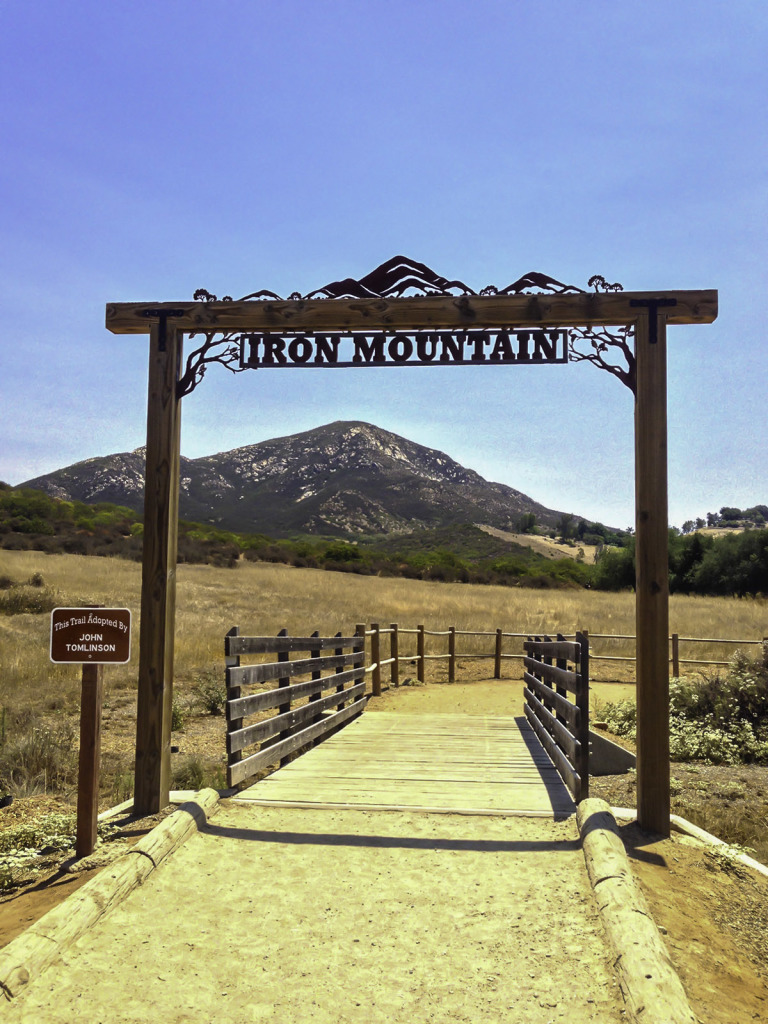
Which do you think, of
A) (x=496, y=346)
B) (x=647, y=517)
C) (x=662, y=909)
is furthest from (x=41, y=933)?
(x=496, y=346)

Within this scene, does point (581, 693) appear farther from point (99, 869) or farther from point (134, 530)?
point (134, 530)

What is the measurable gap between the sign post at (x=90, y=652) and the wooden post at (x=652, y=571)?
3346mm

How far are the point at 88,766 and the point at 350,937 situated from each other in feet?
6.55

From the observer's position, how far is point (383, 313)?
236 inches

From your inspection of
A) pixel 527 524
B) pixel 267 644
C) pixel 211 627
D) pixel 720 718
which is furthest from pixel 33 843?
pixel 527 524

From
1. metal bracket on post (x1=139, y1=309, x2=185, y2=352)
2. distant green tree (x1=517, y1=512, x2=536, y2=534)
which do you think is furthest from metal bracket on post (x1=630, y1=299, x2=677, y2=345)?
distant green tree (x1=517, y1=512, x2=536, y2=534)

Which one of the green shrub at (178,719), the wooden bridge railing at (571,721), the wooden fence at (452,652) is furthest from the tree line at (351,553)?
the wooden bridge railing at (571,721)

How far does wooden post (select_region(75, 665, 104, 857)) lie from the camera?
15.6 ft

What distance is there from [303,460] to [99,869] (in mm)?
137823

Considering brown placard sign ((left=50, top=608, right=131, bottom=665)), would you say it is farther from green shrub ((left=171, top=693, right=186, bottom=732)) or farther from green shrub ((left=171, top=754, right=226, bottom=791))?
green shrub ((left=171, top=693, right=186, bottom=732))

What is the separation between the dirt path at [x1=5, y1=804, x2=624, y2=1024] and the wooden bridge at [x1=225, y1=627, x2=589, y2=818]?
72 cm

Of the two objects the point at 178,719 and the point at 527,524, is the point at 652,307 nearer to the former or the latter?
the point at 178,719

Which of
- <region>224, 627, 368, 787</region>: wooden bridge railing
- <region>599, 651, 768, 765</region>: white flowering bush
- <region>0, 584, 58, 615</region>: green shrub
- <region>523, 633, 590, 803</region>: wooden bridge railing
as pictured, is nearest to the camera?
<region>523, 633, 590, 803</region>: wooden bridge railing

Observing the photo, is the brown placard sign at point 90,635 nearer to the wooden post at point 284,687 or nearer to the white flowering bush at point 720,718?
the wooden post at point 284,687
